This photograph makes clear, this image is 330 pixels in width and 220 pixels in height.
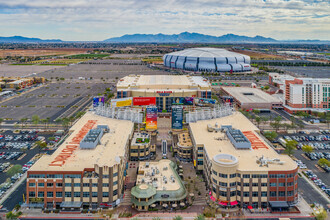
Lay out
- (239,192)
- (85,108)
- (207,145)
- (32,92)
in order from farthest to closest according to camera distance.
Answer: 1. (32,92)
2. (85,108)
3. (207,145)
4. (239,192)

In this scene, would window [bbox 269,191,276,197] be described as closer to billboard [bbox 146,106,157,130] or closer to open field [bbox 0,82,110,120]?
billboard [bbox 146,106,157,130]

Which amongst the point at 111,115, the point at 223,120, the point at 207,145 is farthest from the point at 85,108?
the point at 207,145

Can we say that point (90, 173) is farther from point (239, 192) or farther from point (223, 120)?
point (223, 120)

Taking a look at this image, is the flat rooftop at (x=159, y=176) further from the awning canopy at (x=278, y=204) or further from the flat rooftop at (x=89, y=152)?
the awning canopy at (x=278, y=204)

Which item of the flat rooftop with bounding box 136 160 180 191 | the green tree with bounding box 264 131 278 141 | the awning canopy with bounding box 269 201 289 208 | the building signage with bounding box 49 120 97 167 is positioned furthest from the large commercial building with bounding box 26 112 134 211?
the green tree with bounding box 264 131 278 141

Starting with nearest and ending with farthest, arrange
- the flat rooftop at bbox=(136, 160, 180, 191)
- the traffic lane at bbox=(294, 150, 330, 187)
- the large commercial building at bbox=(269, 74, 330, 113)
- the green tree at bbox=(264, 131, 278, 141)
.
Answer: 1. the flat rooftop at bbox=(136, 160, 180, 191)
2. the traffic lane at bbox=(294, 150, 330, 187)
3. the green tree at bbox=(264, 131, 278, 141)
4. the large commercial building at bbox=(269, 74, 330, 113)

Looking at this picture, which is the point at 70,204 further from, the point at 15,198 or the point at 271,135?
the point at 271,135
